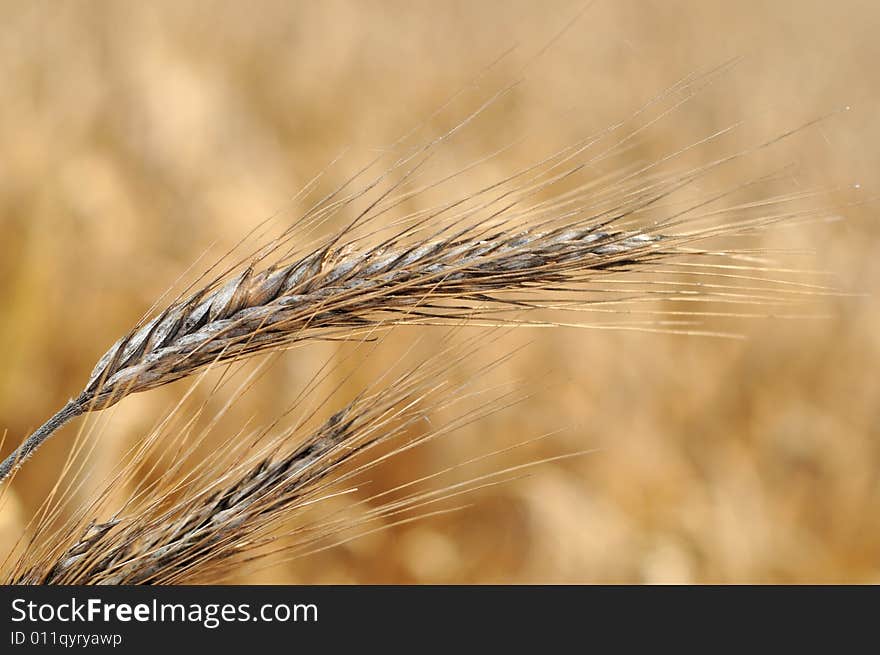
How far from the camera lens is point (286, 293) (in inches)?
19.7

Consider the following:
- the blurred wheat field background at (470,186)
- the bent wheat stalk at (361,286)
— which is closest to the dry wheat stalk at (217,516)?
the bent wheat stalk at (361,286)

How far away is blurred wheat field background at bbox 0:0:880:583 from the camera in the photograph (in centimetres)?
125

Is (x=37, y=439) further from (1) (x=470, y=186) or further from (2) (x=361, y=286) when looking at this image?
(1) (x=470, y=186)

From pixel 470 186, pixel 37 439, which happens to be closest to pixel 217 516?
pixel 37 439

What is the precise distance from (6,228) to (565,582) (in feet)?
3.32

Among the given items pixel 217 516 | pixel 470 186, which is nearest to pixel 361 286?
pixel 217 516

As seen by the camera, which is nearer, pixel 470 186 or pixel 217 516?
pixel 217 516

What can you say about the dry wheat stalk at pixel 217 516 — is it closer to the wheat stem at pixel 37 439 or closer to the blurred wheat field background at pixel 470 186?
the wheat stem at pixel 37 439

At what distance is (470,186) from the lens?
1412 mm

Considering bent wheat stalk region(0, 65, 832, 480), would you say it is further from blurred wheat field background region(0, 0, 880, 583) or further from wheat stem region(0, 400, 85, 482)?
blurred wheat field background region(0, 0, 880, 583)

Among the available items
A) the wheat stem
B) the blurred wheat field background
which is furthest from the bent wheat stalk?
the blurred wheat field background

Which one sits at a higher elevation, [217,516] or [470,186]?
[470,186]

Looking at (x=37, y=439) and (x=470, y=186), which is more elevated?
(x=470, y=186)
